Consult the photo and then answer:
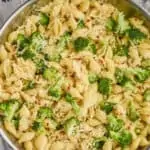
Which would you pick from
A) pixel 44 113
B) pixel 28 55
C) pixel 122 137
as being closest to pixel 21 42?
pixel 28 55

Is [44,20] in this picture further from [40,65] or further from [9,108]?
[9,108]

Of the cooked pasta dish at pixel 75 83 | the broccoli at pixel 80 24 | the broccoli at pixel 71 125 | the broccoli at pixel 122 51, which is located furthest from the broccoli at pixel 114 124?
the broccoli at pixel 80 24

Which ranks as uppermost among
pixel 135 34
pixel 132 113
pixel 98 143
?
pixel 135 34

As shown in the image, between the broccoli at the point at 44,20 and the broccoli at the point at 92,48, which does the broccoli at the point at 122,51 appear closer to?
the broccoli at the point at 92,48

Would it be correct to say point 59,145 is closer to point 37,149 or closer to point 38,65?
point 37,149

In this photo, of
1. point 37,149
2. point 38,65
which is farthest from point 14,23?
point 37,149

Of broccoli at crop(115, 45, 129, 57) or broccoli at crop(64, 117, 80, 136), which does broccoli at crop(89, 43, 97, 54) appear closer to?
broccoli at crop(115, 45, 129, 57)
